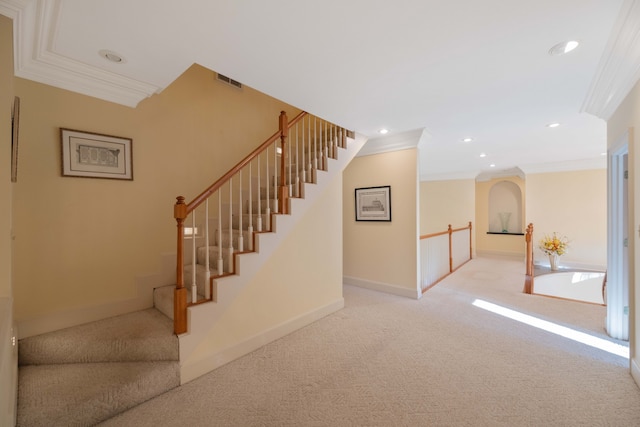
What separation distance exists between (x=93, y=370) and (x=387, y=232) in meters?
3.70

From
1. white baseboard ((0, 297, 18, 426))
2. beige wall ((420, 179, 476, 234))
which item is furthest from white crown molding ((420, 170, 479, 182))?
white baseboard ((0, 297, 18, 426))

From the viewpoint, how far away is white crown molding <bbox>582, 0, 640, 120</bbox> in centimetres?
150

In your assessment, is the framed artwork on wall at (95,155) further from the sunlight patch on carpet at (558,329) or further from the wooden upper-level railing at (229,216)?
the sunlight patch on carpet at (558,329)

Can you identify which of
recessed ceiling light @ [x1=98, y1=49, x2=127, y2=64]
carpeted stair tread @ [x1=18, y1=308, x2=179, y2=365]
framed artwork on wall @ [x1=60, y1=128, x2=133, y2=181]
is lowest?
carpeted stair tread @ [x1=18, y1=308, x2=179, y2=365]

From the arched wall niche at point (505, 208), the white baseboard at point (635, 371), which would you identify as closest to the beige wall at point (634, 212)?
the white baseboard at point (635, 371)

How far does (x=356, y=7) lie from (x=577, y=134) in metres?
4.34

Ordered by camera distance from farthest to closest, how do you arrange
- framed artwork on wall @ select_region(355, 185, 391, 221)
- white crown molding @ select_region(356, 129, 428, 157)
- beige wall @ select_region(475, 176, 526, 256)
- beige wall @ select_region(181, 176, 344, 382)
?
1. beige wall @ select_region(475, 176, 526, 256)
2. framed artwork on wall @ select_region(355, 185, 391, 221)
3. white crown molding @ select_region(356, 129, 428, 157)
4. beige wall @ select_region(181, 176, 344, 382)

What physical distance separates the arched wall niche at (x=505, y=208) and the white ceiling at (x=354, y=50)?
18.5ft

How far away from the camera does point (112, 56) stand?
1917 millimetres

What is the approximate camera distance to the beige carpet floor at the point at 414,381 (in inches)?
67.4

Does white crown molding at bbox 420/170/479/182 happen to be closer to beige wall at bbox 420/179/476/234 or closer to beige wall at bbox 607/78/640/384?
beige wall at bbox 420/179/476/234

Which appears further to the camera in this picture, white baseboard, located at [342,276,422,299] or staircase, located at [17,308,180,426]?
white baseboard, located at [342,276,422,299]

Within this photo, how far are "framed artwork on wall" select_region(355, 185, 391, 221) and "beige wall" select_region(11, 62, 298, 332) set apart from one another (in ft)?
7.39

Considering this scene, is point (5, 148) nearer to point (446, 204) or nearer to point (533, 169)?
point (533, 169)
